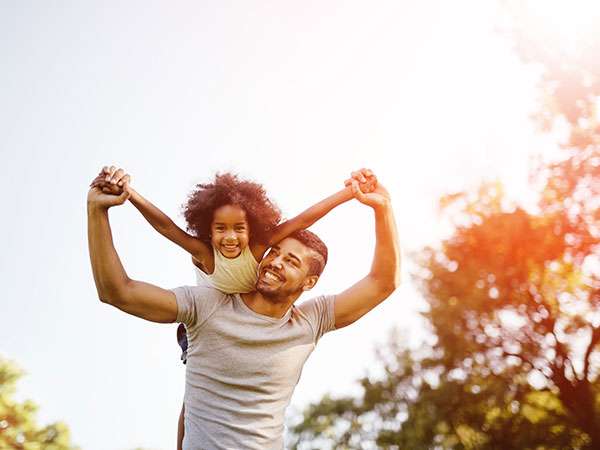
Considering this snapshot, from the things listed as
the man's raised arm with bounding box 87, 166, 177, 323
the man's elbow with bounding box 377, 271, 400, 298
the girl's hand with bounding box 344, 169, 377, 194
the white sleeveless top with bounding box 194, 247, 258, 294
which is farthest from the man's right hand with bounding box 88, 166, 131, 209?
the man's elbow with bounding box 377, 271, 400, 298

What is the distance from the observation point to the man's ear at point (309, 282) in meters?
2.82

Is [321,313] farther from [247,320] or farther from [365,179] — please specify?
[365,179]

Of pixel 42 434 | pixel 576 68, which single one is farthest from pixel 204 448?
pixel 42 434

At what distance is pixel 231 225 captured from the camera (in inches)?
117

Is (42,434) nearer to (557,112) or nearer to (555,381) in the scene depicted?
(555,381)

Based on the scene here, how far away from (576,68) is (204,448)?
49.9ft

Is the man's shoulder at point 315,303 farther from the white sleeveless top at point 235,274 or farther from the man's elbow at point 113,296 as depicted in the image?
the man's elbow at point 113,296

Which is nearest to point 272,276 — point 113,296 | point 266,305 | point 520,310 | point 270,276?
point 270,276

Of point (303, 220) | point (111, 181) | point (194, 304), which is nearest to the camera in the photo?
point (111, 181)

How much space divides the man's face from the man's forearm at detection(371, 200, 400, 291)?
0.27 m

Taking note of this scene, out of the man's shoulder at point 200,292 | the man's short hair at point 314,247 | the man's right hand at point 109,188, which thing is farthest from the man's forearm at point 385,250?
the man's right hand at point 109,188

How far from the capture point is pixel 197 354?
253cm

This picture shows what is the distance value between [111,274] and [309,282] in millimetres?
859

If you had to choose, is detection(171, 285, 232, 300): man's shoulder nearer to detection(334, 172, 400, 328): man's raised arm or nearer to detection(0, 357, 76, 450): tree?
detection(334, 172, 400, 328): man's raised arm
